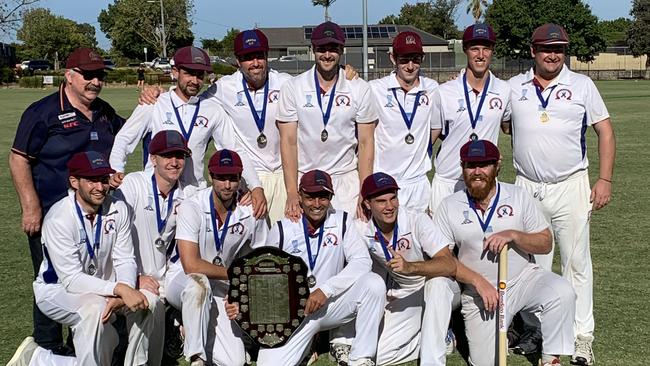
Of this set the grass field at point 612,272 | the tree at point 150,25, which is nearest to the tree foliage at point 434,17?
the tree at point 150,25

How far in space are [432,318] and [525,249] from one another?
88cm

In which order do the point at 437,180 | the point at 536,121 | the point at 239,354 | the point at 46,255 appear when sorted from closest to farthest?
the point at 46,255
the point at 239,354
the point at 536,121
the point at 437,180

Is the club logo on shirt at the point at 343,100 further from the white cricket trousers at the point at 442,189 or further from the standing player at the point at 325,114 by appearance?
the white cricket trousers at the point at 442,189

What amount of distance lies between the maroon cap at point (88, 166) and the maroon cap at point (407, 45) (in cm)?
251

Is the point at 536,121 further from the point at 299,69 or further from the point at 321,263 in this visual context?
the point at 299,69

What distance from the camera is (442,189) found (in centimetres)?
684

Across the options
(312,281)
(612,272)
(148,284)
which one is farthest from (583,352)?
(148,284)

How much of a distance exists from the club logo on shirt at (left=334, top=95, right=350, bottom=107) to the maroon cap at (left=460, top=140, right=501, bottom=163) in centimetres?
116

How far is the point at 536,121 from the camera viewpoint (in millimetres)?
6348

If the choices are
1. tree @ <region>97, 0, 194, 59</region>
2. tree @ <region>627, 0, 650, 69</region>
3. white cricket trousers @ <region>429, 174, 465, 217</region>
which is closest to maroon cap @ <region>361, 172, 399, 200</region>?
white cricket trousers @ <region>429, 174, 465, 217</region>

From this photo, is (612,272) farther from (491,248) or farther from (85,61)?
(85,61)

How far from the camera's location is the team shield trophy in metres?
5.51

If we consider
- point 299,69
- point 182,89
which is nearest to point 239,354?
point 182,89

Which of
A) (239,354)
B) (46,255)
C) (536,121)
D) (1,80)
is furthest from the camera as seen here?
(1,80)
